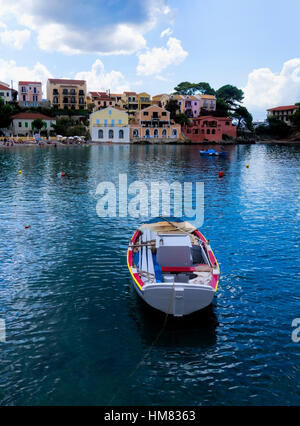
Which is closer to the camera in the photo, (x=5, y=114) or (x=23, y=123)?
(x=5, y=114)

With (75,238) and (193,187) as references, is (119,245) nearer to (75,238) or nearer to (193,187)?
(75,238)

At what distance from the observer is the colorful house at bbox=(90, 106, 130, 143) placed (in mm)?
123794

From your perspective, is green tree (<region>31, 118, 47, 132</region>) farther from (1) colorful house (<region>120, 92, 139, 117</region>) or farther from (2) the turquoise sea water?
(2) the turquoise sea water

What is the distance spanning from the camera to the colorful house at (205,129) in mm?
137375

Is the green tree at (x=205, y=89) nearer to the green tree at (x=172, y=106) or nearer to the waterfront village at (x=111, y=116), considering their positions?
the waterfront village at (x=111, y=116)

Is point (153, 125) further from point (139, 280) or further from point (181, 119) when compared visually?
point (139, 280)

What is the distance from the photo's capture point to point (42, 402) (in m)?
9.66

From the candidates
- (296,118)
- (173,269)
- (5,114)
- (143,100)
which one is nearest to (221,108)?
(296,118)

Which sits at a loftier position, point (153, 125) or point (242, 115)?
point (242, 115)

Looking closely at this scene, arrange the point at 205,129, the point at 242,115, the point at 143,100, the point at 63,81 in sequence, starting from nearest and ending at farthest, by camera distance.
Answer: the point at 63,81, the point at 205,129, the point at 143,100, the point at 242,115

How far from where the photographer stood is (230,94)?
158000 millimetres

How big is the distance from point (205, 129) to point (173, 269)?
128822mm

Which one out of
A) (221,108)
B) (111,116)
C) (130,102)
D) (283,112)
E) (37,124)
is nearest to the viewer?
(37,124)

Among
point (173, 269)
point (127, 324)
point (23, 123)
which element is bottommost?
point (127, 324)
